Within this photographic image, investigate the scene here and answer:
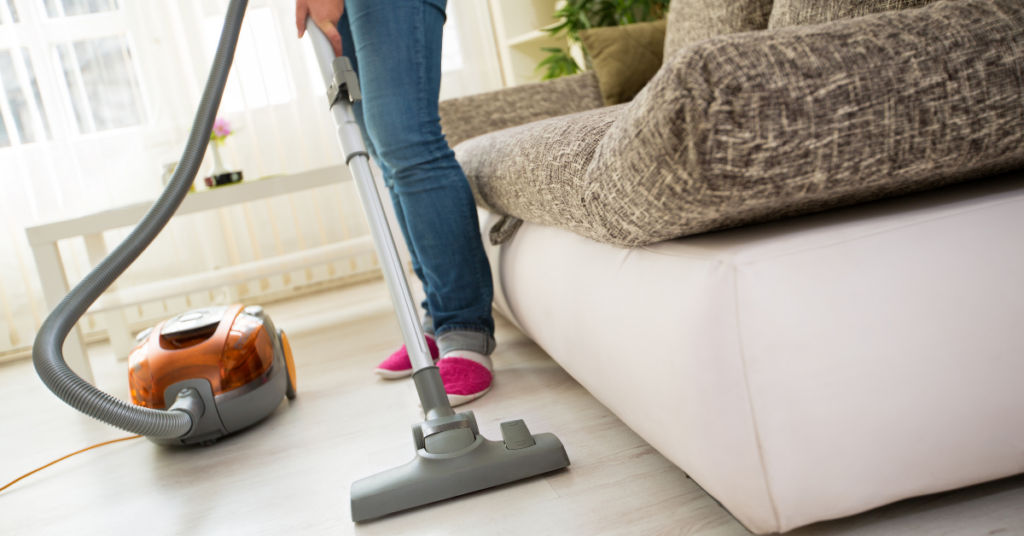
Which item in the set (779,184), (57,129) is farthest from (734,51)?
(57,129)

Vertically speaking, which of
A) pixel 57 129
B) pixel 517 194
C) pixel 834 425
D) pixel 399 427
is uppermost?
pixel 57 129

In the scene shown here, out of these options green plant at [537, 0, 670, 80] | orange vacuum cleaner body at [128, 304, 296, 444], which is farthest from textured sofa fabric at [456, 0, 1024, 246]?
green plant at [537, 0, 670, 80]

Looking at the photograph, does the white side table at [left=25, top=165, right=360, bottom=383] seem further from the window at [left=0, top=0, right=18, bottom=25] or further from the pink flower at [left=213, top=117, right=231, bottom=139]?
the window at [left=0, top=0, right=18, bottom=25]

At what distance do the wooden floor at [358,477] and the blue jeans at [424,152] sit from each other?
16cm

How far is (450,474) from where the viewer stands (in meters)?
0.74

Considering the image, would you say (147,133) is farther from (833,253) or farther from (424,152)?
(833,253)

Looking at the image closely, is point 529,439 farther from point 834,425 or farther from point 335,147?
point 335,147

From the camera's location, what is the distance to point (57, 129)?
2490 millimetres

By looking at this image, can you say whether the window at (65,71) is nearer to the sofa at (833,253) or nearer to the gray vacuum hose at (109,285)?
the gray vacuum hose at (109,285)

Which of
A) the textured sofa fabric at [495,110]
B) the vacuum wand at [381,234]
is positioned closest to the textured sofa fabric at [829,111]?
the vacuum wand at [381,234]

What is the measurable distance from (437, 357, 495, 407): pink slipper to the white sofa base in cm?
56

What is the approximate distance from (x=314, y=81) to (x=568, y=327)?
7.48 ft

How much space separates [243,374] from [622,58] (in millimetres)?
1219

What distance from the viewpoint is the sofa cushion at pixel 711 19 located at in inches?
48.9
